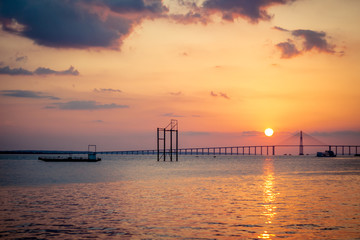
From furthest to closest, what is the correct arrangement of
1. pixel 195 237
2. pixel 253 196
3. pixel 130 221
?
1. pixel 253 196
2. pixel 130 221
3. pixel 195 237

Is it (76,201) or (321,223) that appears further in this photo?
(76,201)

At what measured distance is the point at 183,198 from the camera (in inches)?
1870

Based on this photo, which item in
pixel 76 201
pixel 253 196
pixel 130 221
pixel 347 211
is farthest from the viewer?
pixel 253 196

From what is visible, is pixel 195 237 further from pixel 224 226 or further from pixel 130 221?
pixel 130 221

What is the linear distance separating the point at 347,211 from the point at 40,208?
29265 mm

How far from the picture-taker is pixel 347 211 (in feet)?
122

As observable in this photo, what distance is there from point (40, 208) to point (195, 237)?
19.6 meters

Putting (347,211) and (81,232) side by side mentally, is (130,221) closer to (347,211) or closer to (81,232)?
(81,232)

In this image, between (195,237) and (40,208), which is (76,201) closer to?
(40,208)

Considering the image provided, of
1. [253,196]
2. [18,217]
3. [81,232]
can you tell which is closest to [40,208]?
[18,217]

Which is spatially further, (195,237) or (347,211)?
(347,211)

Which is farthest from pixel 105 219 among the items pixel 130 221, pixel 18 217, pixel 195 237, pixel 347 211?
pixel 347 211

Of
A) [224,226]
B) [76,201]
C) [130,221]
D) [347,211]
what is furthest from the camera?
[76,201]

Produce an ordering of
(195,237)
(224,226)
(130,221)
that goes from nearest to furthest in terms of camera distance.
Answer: (195,237)
(224,226)
(130,221)
